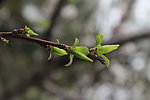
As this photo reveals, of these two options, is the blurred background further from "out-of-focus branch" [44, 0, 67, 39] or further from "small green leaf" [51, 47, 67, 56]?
"small green leaf" [51, 47, 67, 56]

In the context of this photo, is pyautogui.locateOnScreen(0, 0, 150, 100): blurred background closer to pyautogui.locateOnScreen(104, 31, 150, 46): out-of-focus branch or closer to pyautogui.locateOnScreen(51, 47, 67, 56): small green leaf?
pyautogui.locateOnScreen(104, 31, 150, 46): out-of-focus branch

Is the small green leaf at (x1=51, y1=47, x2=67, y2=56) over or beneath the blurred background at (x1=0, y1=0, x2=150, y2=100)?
over

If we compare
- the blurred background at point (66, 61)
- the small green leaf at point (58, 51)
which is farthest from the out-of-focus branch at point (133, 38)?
the small green leaf at point (58, 51)

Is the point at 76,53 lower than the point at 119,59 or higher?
higher

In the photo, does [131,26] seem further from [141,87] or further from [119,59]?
[141,87]

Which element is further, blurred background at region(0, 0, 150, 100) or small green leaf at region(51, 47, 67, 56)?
blurred background at region(0, 0, 150, 100)

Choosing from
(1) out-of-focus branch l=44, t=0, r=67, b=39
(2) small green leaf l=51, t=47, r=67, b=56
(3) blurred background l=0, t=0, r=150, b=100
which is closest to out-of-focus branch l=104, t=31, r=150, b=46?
(3) blurred background l=0, t=0, r=150, b=100

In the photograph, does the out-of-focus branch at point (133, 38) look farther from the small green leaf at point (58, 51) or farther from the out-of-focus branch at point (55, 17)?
the small green leaf at point (58, 51)

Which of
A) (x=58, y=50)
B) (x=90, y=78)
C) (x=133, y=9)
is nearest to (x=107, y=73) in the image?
(x=90, y=78)
